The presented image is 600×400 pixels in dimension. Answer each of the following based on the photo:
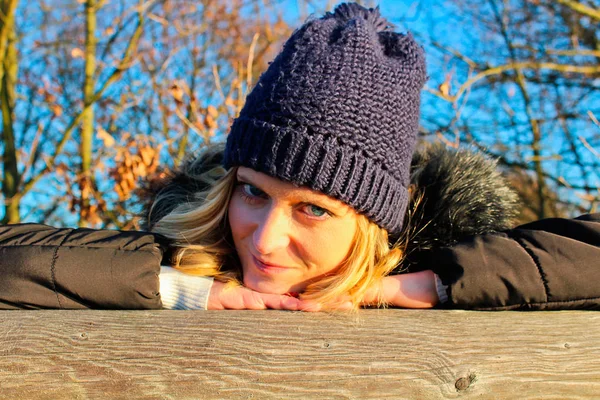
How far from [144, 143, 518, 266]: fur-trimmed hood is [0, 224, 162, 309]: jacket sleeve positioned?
2.14 ft

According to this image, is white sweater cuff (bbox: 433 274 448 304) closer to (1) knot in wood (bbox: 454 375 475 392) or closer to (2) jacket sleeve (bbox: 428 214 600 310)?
(2) jacket sleeve (bbox: 428 214 600 310)

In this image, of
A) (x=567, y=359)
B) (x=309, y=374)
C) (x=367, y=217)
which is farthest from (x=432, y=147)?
(x=309, y=374)

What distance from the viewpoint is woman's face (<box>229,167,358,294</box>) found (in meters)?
1.58

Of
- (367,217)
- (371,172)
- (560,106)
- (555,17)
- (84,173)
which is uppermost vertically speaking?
(555,17)

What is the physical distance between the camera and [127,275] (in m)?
1.49

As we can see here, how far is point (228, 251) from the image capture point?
1872 millimetres

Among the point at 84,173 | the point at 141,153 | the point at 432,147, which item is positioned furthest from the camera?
the point at 84,173

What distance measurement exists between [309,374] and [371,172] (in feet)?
2.21

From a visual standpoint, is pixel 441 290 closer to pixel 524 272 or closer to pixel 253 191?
pixel 524 272

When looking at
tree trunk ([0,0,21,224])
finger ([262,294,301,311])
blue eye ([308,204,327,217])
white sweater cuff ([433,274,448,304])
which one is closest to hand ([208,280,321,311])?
finger ([262,294,301,311])

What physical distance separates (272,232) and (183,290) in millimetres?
337

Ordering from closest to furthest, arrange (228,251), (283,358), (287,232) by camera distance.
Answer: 1. (283,358)
2. (287,232)
3. (228,251)

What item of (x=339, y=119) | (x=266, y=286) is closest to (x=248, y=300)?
(x=266, y=286)

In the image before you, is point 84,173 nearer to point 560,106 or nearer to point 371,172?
point 371,172
